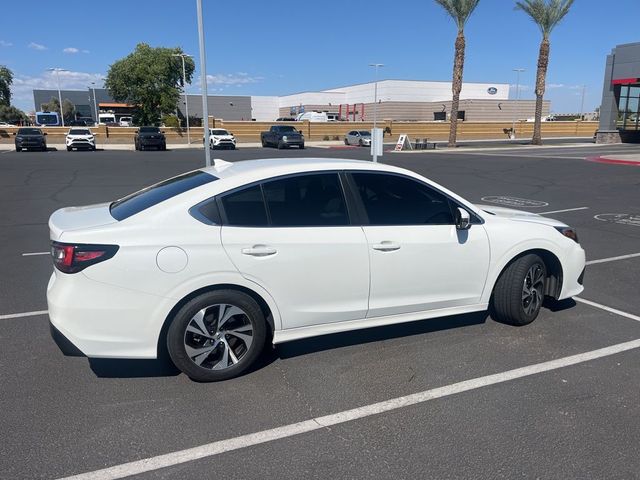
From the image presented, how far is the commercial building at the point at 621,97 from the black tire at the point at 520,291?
39579 mm

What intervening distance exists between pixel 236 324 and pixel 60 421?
1.29 m

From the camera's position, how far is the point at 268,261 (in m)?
3.76

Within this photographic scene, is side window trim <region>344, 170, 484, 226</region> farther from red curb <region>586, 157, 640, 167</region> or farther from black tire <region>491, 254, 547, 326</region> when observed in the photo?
red curb <region>586, 157, 640, 167</region>

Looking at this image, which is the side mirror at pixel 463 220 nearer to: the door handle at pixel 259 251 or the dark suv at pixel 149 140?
the door handle at pixel 259 251

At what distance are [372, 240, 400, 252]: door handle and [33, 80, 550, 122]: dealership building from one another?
7926cm

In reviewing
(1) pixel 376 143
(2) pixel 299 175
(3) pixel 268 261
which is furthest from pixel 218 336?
(1) pixel 376 143

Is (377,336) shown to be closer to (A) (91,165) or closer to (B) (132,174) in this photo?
(B) (132,174)

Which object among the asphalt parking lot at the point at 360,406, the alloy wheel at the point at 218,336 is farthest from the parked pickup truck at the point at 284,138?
the alloy wheel at the point at 218,336

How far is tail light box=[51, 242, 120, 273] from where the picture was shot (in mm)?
3457

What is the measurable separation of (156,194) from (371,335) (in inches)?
88.7

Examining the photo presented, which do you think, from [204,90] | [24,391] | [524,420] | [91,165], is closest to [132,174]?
[91,165]

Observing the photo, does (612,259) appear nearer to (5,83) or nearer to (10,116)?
(5,83)

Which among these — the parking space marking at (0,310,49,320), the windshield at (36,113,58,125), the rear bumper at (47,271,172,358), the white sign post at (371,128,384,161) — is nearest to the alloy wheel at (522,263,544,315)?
the rear bumper at (47,271,172,358)

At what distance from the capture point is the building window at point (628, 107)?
132 feet
